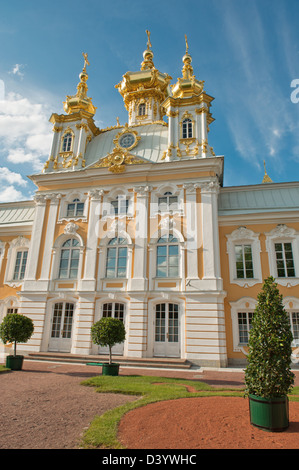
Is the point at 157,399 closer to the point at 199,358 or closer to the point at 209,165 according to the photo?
the point at 199,358

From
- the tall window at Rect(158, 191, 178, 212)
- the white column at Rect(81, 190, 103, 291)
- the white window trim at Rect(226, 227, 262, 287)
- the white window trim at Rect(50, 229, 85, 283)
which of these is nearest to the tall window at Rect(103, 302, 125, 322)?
the white column at Rect(81, 190, 103, 291)

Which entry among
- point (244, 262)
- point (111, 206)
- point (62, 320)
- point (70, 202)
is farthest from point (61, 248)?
point (244, 262)

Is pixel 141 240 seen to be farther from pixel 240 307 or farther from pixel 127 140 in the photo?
pixel 127 140

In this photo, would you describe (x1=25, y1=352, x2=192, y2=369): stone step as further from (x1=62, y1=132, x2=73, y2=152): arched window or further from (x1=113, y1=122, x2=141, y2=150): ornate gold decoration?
(x1=62, y1=132, x2=73, y2=152): arched window

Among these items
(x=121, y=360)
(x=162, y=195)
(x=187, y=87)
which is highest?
(x=187, y=87)

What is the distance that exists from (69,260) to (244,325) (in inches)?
451

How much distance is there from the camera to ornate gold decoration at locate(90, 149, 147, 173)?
21.0 m

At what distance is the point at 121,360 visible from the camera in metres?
16.5

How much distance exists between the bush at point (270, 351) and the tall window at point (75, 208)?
54.7ft

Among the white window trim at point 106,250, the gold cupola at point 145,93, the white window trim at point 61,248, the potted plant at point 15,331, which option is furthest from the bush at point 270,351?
the gold cupola at point 145,93

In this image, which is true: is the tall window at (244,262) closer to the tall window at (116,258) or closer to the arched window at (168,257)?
the arched window at (168,257)

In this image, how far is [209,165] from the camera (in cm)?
1967
